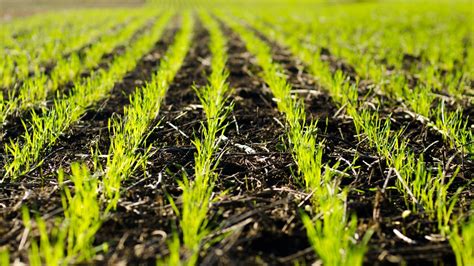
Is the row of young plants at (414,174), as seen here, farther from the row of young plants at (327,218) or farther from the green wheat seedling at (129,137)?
the green wheat seedling at (129,137)

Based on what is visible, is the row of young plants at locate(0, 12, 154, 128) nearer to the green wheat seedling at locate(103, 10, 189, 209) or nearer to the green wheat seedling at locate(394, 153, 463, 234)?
the green wheat seedling at locate(103, 10, 189, 209)

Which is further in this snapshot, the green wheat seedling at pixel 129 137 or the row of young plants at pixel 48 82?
the row of young plants at pixel 48 82

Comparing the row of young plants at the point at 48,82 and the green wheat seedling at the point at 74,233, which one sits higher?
the green wheat seedling at the point at 74,233

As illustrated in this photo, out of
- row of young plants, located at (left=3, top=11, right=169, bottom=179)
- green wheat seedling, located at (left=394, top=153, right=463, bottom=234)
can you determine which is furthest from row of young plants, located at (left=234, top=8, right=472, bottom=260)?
row of young plants, located at (left=3, top=11, right=169, bottom=179)

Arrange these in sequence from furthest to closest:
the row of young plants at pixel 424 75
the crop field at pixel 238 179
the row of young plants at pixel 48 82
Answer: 1. the row of young plants at pixel 48 82
2. the row of young plants at pixel 424 75
3. the crop field at pixel 238 179

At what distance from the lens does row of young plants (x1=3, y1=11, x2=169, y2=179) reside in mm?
2293

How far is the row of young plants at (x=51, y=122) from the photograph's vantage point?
2.29 m

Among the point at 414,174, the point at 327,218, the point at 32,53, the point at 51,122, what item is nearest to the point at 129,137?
the point at 51,122

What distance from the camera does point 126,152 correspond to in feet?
7.70

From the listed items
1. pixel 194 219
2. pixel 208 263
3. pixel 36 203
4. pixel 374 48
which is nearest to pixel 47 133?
pixel 36 203

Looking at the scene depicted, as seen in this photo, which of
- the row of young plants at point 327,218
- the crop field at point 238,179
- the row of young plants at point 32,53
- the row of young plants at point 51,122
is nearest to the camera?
the row of young plants at point 327,218

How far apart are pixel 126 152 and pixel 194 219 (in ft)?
2.72

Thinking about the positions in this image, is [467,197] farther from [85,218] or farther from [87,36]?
[87,36]

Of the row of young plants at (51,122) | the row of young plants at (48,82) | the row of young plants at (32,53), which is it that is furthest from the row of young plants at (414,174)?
the row of young plants at (32,53)
